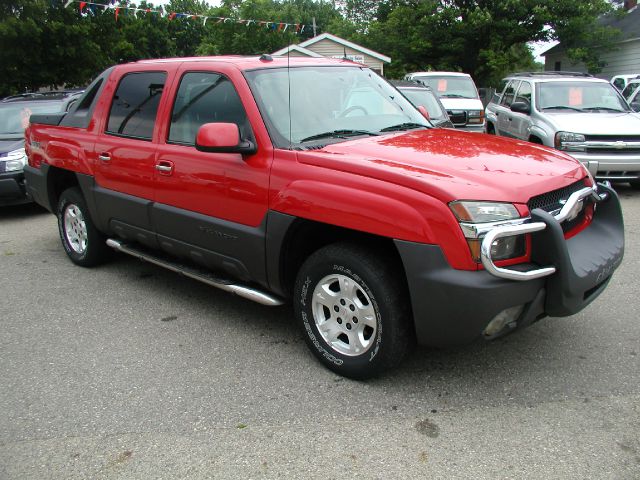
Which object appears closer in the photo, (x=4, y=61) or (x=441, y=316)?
(x=441, y=316)

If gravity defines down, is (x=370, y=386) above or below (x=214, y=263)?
below

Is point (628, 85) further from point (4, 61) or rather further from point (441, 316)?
point (4, 61)

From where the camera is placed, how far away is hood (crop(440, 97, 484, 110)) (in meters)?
14.4

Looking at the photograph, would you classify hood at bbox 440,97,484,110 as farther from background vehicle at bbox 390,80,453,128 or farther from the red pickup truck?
the red pickup truck

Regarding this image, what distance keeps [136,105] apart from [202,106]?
85 centimetres

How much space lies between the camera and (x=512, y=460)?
8.96ft

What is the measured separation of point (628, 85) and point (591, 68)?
12.5 metres

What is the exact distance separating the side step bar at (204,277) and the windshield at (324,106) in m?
0.97

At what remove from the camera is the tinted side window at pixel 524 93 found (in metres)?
10.1

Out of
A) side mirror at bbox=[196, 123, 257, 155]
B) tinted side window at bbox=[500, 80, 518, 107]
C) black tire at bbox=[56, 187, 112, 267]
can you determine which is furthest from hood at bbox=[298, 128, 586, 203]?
tinted side window at bbox=[500, 80, 518, 107]

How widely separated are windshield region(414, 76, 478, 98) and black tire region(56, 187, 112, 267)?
457 inches

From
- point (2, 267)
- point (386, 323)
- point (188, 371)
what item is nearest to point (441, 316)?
point (386, 323)

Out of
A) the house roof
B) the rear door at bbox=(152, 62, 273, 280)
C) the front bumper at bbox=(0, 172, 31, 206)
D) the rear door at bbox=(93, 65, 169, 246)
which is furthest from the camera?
the house roof

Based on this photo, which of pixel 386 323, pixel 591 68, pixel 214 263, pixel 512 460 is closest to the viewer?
pixel 512 460
